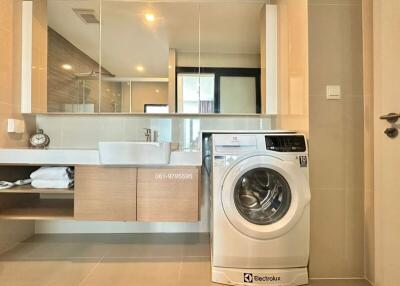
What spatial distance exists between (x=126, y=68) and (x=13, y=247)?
169cm

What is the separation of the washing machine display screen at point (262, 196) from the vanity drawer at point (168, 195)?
30cm

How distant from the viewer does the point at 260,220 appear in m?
1.52

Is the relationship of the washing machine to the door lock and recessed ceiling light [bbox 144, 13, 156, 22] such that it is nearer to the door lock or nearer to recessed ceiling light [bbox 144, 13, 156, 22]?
the door lock

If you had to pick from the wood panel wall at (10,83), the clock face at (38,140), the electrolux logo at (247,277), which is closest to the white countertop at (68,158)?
the wood panel wall at (10,83)

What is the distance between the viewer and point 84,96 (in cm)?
217

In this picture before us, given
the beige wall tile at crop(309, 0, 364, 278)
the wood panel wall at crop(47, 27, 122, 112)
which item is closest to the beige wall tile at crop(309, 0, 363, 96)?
the beige wall tile at crop(309, 0, 364, 278)

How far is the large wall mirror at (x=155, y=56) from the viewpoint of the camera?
2162mm

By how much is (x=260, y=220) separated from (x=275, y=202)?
153 mm

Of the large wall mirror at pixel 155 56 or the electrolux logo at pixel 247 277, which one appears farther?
the large wall mirror at pixel 155 56

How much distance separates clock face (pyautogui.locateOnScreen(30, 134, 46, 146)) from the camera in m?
2.08

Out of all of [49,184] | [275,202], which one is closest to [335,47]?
[275,202]

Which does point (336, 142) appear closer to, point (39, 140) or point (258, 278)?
point (258, 278)

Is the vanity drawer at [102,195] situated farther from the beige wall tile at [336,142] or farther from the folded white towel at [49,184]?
the beige wall tile at [336,142]

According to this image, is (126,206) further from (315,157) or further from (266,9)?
(266,9)
